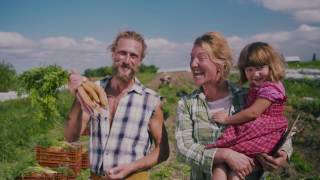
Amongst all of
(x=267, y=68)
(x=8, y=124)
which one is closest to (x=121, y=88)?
(x=267, y=68)

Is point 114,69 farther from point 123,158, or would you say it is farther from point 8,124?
point 8,124

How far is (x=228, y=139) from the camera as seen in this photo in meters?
2.76

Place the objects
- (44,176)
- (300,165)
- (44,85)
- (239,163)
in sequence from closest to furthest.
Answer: (239,163), (44,85), (44,176), (300,165)

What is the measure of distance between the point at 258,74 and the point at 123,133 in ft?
3.06

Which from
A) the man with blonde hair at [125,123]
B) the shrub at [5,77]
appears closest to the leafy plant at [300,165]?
the man with blonde hair at [125,123]

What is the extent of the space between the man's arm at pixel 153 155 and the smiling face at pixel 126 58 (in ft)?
1.05

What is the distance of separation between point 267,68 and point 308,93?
13.3 m

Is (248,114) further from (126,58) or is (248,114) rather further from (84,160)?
(84,160)

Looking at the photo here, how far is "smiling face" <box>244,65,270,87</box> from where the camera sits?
2.85 metres

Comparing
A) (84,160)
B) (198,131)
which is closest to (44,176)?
(84,160)

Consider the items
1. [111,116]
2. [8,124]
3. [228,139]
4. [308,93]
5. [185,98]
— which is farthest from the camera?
[308,93]

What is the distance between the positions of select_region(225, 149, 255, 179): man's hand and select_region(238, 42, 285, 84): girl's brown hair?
1.64ft

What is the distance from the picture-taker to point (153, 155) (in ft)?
10.3

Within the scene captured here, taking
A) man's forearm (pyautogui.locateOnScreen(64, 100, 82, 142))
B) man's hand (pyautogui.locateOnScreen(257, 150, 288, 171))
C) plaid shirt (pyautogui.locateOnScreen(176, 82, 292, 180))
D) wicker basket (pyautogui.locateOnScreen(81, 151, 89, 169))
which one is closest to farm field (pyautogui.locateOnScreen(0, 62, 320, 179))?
wicker basket (pyautogui.locateOnScreen(81, 151, 89, 169))
